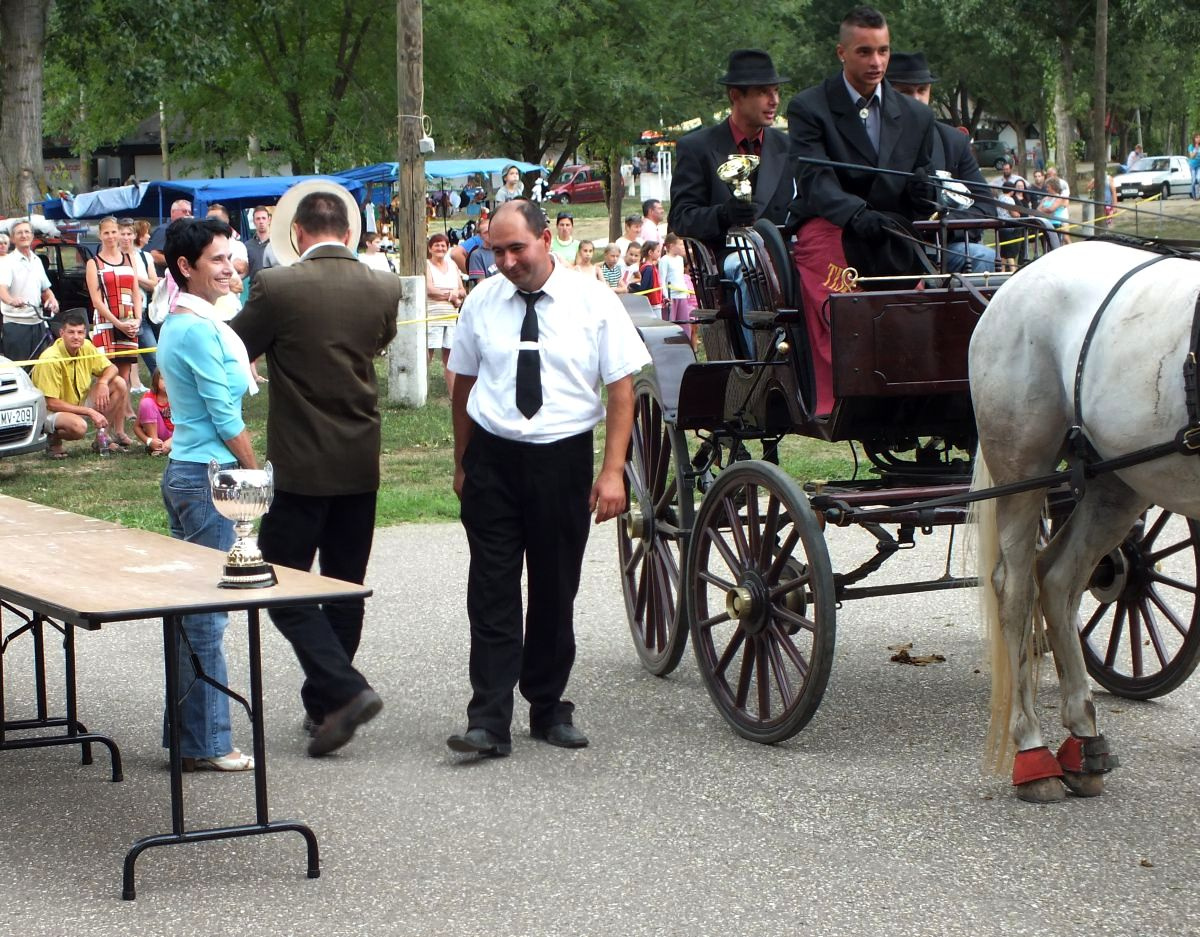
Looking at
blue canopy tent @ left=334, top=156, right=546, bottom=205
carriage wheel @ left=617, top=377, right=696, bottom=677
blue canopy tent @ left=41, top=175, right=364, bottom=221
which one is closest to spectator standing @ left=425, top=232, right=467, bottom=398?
carriage wheel @ left=617, top=377, right=696, bottom=677

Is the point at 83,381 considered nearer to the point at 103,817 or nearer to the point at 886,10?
the point at 103,817

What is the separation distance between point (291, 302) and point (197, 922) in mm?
2315

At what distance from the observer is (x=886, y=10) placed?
52.8 metres

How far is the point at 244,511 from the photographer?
181 inches

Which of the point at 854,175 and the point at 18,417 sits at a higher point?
the point at 854,175

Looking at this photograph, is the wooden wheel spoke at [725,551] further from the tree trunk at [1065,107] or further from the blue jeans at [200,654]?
the tree trunk at [1065,107]

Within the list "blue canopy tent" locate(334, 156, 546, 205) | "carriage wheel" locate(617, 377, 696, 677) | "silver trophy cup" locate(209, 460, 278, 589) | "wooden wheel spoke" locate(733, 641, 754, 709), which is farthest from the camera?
"blue canopy tent" locate(334, 156, 546, 205)

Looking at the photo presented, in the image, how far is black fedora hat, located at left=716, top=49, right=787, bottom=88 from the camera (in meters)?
7.06

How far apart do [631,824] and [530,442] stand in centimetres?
141

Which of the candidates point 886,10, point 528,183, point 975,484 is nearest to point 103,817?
point 975,484

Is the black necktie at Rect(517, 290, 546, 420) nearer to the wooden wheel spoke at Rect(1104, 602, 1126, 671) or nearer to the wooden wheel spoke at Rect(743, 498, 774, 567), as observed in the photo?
the wooden wheel spoke at Rect(743, 498, 774, 567)

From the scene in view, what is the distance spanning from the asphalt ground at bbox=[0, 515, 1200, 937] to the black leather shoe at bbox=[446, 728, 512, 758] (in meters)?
0.07

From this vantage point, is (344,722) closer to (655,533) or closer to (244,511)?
(244,511)

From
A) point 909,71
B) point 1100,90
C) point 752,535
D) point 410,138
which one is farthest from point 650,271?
point 752,535
